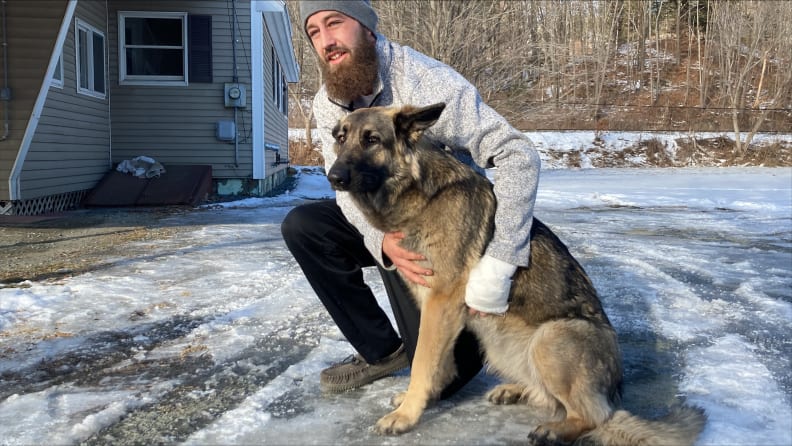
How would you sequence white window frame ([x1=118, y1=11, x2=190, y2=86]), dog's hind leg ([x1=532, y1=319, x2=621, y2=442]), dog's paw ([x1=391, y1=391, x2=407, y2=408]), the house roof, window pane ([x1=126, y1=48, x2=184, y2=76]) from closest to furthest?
dog's hind leg ([x1=532, y1=319, x2=621, y2=442])
dog's paw ([x1=391, y1=391, x2=407, y2=408])
white window frame ([x1=118, y1=11, x2=190, y2=86])
window pane ([x1=126, y1=48, x2=184, y2=76])
the house roof

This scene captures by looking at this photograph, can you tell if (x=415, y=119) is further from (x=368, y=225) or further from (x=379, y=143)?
(x=368, y=225)

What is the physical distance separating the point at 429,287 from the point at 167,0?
11.2 meters

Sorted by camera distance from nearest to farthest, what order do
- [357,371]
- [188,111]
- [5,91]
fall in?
[357,371], [5,91], [188,111]

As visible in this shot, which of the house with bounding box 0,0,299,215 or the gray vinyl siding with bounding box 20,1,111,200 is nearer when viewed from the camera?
the gray vinyl siding with bounding box 20,1,111,200

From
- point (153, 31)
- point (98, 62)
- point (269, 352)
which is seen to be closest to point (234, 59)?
point (153, 31)

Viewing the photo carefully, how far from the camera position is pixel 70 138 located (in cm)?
996

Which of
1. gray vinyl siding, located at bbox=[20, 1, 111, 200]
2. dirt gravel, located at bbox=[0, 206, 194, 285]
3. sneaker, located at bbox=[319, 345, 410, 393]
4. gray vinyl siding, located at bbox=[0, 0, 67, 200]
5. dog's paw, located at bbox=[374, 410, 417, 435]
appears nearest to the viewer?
dog's paw, located at bbox=[374, 410, 417, 435]

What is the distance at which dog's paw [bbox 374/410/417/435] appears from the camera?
8.01ft

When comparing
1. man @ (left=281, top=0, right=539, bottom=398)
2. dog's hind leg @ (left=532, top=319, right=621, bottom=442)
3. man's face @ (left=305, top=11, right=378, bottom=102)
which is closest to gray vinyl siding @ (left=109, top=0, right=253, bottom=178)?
man @ (left=281, top=0, right=539, bottom=398)

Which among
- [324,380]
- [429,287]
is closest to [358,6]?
[429,287]

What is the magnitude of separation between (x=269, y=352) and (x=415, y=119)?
169 centimetres

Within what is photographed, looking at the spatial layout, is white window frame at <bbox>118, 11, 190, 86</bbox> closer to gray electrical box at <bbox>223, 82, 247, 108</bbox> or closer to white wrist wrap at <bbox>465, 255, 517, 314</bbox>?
gray electrical box at <bbox>223, 82, 247, 108</bbox>

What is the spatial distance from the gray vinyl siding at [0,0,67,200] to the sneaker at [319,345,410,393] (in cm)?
724

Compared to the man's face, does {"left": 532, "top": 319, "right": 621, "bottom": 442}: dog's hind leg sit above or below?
below
